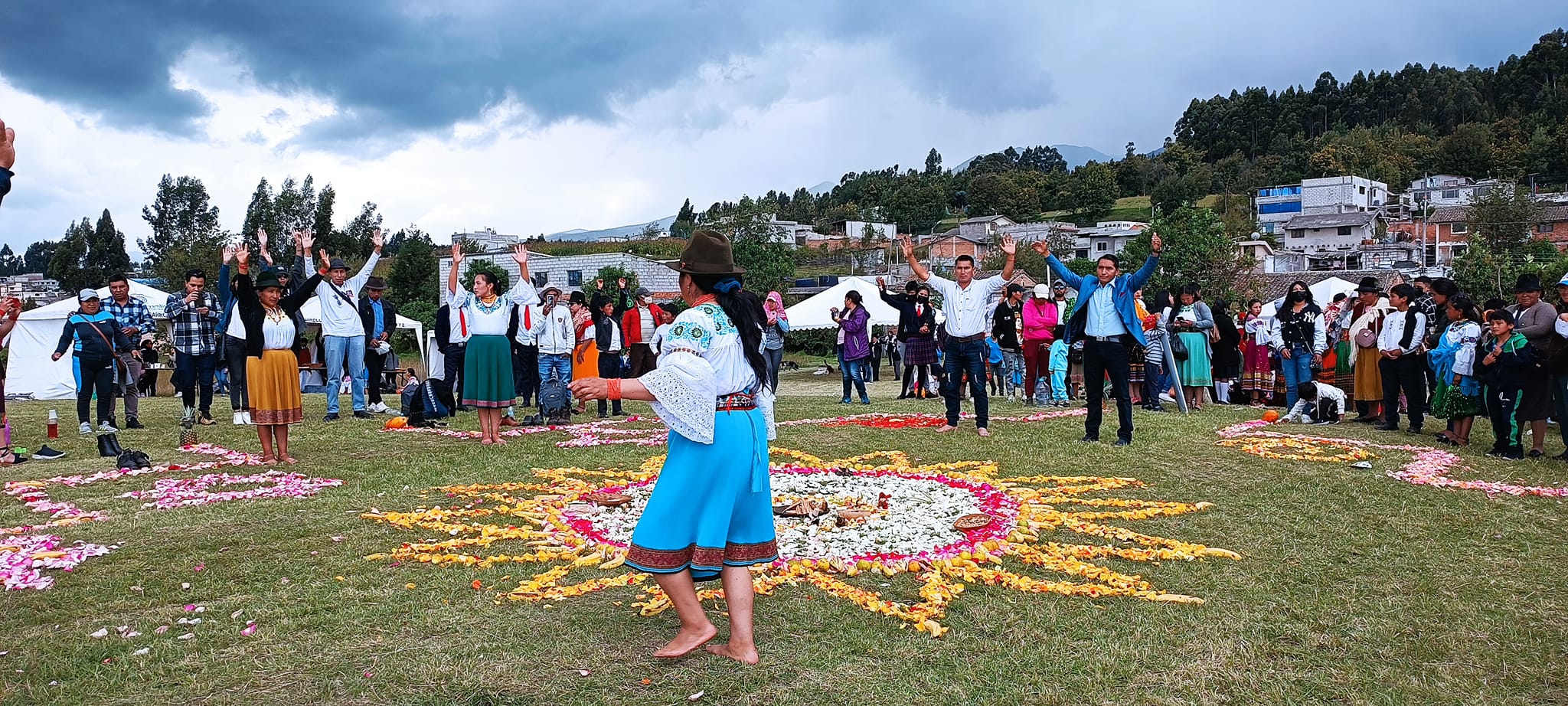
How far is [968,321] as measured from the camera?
1102 cm

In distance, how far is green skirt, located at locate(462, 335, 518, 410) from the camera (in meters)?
10.7

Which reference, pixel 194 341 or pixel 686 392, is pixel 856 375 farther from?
pixel 686 392

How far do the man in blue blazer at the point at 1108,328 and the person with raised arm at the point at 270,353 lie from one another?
7.47 m

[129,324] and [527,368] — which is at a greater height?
[129,324]

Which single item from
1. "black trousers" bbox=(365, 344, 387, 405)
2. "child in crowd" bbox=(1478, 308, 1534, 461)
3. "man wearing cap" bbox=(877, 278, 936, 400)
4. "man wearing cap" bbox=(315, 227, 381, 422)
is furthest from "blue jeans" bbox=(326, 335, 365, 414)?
"child in crowd" bbox=(1478, 308, 1534, 461)

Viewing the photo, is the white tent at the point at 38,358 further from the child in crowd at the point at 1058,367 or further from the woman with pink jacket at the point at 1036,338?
the child in crowd at the point at 1058,367

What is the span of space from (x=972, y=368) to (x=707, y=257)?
288 inches

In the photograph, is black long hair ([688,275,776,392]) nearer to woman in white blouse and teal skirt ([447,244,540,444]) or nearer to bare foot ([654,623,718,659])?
bare foot ([654,623,718,659])

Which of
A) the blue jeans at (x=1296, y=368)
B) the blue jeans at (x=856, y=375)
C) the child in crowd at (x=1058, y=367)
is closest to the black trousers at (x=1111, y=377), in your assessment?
the blue jeans at (x=1296, y=368)

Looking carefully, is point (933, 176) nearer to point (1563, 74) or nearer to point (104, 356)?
point (1563, 74)

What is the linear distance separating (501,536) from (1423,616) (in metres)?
5.26

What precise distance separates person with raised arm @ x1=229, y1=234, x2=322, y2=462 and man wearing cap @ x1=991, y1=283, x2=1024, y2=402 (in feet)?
34.2

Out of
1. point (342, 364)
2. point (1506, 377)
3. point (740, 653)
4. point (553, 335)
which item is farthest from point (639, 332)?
point (740, 653)

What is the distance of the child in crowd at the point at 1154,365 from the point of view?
14289 millimetres
